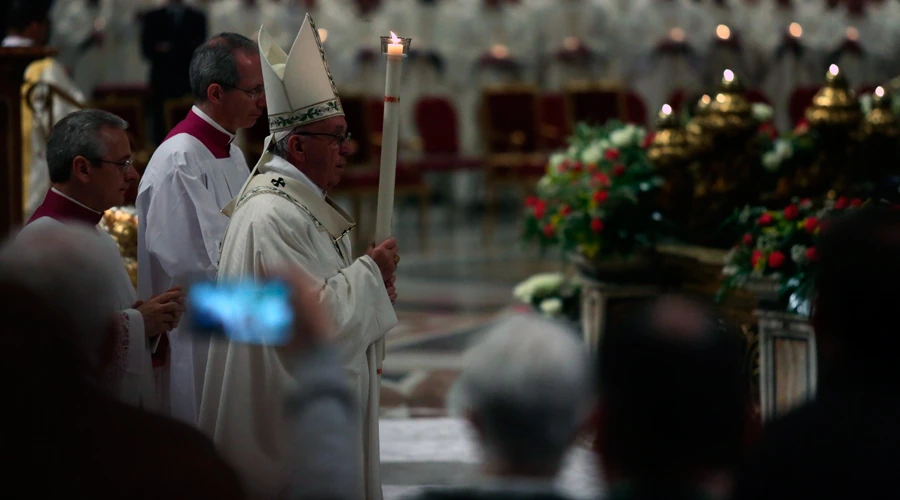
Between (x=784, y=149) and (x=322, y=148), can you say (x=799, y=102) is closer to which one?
(x=784, y=149)

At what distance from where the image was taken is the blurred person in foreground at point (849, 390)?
1989 mm

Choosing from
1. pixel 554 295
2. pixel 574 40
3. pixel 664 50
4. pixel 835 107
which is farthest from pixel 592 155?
pixel 664 50

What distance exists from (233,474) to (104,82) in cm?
1281

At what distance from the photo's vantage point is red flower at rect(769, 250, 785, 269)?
5266 mm

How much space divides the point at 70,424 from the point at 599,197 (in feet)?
16.2

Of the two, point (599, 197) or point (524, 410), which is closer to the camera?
point (524, 410)

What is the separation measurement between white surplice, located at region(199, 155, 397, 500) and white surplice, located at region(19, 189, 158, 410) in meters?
0.26

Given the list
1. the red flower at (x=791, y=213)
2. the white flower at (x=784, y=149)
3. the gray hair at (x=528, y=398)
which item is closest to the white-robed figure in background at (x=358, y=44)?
the white flower at (x=784, y=149)

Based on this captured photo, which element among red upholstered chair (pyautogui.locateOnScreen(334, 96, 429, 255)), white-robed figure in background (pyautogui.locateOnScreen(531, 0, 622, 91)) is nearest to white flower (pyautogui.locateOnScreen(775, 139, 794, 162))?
red upholstered chair (pyautogui.locateOnScreen(334, 96, 429, 255))

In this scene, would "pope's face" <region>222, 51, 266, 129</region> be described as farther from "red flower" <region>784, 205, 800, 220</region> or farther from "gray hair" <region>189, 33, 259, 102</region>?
"red flower" <region>784, 205, 800, 220</region>

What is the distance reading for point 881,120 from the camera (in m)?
6.35

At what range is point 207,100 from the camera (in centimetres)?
431

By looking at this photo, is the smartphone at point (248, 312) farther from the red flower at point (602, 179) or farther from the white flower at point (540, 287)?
the white flower at point (540, 287)

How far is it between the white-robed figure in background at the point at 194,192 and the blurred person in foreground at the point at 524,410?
7.87 ft
